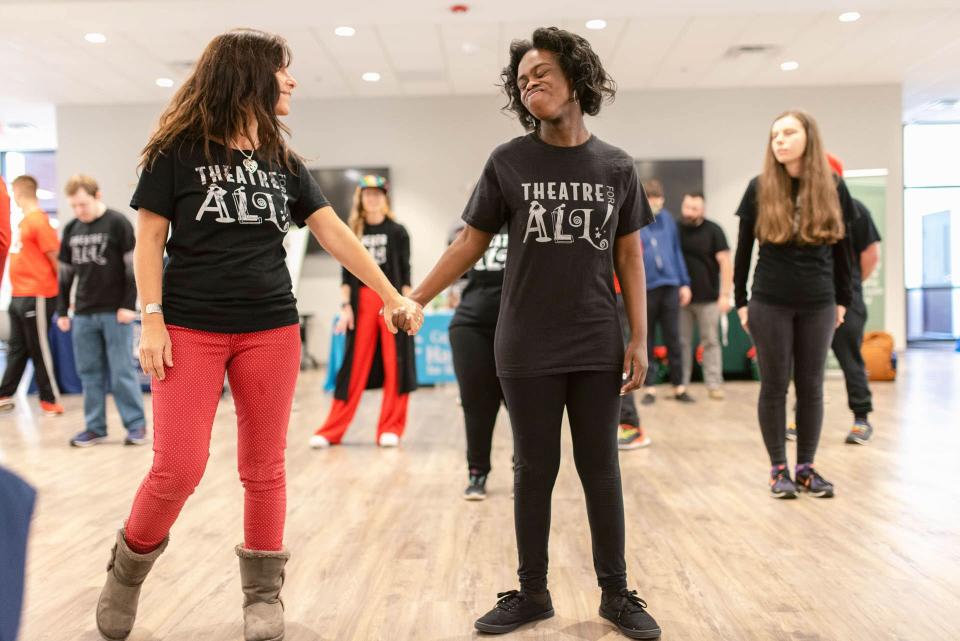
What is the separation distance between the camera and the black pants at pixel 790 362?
→ 3195 millimetres

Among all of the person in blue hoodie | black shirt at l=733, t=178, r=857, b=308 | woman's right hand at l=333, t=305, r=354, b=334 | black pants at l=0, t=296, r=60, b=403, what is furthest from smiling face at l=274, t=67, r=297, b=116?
black pants at l=0, t=296, r=60, b=403

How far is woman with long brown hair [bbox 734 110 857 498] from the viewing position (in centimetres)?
315

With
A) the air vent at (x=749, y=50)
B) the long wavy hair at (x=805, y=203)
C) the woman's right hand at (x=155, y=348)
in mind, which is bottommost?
the woman's right hand at (x=155, y=348)

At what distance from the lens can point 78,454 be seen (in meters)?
4.62

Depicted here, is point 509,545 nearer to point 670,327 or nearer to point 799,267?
point 799,267

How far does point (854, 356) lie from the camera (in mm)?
4668

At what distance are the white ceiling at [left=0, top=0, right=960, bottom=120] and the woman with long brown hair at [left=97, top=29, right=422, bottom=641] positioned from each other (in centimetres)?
490

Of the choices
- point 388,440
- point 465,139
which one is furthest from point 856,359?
point 465,139

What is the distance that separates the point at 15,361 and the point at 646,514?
4.83 m

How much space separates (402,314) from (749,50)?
734cm

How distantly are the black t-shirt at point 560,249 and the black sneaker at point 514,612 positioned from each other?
55 centimetres

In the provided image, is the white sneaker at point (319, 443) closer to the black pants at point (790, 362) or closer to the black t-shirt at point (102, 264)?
the black t-shirt at point (102, 264)

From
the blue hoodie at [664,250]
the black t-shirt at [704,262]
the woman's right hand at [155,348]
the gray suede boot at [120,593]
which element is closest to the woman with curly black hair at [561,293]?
the woman's right hand at [155,348]

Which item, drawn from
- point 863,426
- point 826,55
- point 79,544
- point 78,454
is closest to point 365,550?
point 79,544
